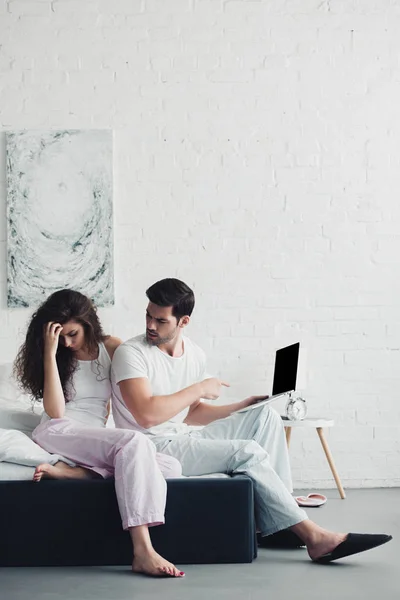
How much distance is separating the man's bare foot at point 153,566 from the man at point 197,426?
15.7 inches

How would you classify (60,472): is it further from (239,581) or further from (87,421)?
(239,581)

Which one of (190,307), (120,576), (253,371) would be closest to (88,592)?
(120,576)

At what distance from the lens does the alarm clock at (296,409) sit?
177 inches

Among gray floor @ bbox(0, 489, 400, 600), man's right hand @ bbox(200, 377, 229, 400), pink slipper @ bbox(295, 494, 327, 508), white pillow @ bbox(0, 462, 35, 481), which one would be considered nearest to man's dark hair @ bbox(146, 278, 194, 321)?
man's right hand @ bbox(200, 377, 229, 400)

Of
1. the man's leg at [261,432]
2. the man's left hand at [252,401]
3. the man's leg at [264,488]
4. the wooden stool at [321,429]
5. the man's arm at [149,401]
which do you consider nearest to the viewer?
the man's leg at [264,488]

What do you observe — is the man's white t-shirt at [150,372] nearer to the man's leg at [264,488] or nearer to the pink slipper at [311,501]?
the man's leg at [264,488]

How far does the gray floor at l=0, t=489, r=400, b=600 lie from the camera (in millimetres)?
2430

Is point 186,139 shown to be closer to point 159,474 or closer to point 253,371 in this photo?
point 253,371

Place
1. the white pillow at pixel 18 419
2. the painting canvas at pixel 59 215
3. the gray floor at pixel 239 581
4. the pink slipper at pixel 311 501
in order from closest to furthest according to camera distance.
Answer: the gray floor at pixel 239 581 < the white pillow at pixel 18 419 < the pink slipper at pixel 311 501 < the painting canvas at pixel 59 215

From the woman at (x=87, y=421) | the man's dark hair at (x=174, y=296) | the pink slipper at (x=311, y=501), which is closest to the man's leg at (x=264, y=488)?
the woman at (x=87, y=421)

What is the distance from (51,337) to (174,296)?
1.68 ft

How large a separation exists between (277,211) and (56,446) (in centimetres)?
241

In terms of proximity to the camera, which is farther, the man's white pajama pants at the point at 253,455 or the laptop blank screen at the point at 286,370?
the laptop blank screen at the point at 286,370

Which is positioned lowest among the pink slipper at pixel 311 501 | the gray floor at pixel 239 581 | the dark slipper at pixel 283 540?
the pink slipper at pixel 311 501
